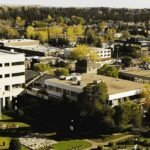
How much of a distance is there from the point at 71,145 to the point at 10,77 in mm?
10425

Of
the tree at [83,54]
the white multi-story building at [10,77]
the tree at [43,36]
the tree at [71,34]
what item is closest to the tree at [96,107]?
the white multi-story building at [10,77]

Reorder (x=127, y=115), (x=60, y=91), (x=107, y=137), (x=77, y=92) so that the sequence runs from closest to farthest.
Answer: (x=127, y=115), (x=107, y=137), (x=77, y=92), (x=60, y=91)

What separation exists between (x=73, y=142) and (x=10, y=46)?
3513cm

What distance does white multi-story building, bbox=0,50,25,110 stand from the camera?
3193 centimetres

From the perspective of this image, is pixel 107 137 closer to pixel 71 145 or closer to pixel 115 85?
pixel 71 145

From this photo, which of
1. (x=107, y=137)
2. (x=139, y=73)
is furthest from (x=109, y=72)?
(x=107, y=137)

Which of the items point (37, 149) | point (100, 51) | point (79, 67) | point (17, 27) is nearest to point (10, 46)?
point (100, 51)

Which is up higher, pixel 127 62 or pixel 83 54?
pixel 83 54

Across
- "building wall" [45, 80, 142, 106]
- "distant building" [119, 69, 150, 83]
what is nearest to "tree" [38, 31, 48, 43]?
"distant building" [119, 69, 150, 83]

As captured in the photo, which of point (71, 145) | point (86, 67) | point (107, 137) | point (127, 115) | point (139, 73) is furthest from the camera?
point (86, 67)

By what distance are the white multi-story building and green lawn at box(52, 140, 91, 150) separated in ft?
29.5

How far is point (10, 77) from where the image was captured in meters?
32.5

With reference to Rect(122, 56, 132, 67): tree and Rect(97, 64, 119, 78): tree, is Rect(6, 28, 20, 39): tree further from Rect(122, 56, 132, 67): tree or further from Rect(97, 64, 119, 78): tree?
Rect(97, 64, 119, 78): tree

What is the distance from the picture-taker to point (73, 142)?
24641mm
